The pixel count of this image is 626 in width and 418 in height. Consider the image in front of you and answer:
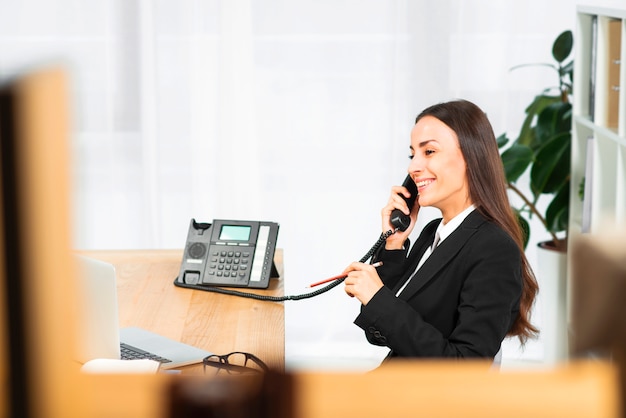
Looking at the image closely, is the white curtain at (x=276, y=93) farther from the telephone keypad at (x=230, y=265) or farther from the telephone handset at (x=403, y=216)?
the telephone handset at (x=403, y=216)

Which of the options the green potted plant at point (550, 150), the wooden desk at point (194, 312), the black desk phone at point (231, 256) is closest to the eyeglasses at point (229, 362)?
the wooden desk at point (194, 312)

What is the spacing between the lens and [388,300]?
1.65 meters

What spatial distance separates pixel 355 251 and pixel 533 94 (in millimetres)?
1053

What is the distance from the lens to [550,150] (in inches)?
129

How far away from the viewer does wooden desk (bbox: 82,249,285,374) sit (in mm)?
1865

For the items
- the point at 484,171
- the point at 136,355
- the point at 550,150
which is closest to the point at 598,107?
the point at 550,150

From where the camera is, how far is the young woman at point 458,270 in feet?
5.22

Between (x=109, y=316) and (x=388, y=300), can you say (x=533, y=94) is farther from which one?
(x=109, y=316)

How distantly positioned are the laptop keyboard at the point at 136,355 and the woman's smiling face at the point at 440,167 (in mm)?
642

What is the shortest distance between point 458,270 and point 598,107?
1.46m

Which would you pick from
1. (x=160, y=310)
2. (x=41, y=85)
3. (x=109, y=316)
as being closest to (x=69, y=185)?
(x=41, y=85)

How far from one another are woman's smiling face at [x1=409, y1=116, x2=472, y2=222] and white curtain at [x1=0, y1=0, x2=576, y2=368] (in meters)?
1.98

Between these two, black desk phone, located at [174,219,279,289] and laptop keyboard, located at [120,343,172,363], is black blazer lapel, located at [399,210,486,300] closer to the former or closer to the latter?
laptop keyboard, located at [120,343,172,363]

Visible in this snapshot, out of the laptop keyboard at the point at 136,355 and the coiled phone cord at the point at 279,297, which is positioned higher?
the coiled phone cord at the point at 279,297
